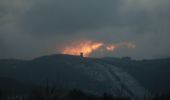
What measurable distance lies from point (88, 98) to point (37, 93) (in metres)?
62.2

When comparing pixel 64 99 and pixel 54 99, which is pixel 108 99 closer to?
pixel 64 99

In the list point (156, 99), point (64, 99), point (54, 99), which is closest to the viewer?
point (54, 99)

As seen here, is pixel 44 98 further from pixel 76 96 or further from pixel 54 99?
pixel 76 96

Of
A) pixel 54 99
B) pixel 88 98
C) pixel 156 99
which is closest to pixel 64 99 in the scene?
pixel 88 98

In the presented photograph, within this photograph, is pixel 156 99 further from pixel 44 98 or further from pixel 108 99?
pixel 44 98

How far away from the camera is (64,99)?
16612 cm

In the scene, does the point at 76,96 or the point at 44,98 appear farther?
the point at 76,96

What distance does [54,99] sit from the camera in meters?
130

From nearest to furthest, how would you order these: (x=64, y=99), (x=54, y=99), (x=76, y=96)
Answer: (x=54, y=99), (x=64, y=99), (x=76, y=96)

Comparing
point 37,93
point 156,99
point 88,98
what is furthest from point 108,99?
point 37,93

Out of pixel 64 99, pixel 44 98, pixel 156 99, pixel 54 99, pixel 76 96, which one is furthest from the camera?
pixel 156 99

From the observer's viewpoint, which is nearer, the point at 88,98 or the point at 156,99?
the point at 88,98

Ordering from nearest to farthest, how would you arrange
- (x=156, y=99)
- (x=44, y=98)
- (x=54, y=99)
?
(x=44, y=98), (x=54, y=99), (x=156, y=99)

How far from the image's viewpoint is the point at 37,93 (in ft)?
374
